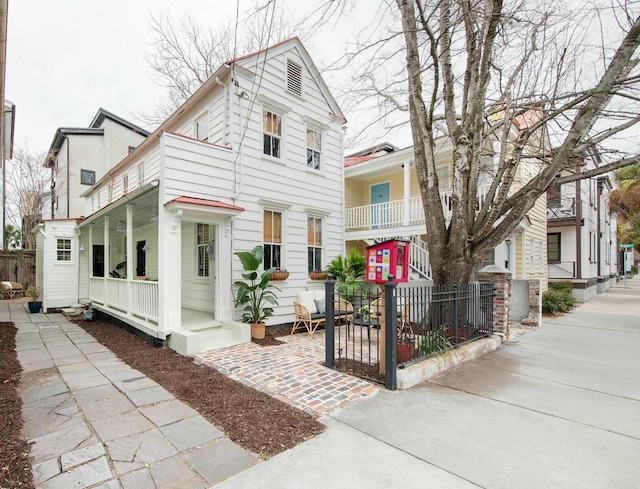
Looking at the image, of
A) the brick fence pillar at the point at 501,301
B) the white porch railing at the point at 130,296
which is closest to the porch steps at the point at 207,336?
the white porch railing at the point at 130,296

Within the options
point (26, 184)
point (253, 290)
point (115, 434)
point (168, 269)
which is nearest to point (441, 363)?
point (253, 290)

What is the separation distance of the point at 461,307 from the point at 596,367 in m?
2.17

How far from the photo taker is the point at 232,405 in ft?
12.5

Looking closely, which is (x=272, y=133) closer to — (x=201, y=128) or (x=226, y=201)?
(x=201, y=128)

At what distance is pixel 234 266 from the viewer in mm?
7613

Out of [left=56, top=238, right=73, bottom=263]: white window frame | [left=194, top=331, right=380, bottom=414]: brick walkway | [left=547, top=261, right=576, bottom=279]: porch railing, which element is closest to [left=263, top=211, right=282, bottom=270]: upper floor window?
[left=194, top=331, right=380, bottom=414]: brick walkway

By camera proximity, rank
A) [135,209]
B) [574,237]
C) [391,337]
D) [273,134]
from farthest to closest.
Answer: [574,237] < [135,209] < [273,134] < [391,337]

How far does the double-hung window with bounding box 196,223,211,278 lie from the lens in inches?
349

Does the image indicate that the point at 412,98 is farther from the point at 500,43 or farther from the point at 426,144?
the point at 500,43

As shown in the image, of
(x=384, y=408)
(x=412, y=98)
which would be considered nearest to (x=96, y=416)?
(x=384, y=408)

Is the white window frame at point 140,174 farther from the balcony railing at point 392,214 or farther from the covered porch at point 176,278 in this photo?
the balcony railing at point 392,214

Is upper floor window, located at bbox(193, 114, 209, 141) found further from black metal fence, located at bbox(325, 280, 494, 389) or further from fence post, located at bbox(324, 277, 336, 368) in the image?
black metal fence, located at bbox(325, 280, 494, 389)

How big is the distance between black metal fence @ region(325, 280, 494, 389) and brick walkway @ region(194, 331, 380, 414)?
0.35 metres

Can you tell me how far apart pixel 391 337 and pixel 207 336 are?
3750 mm
